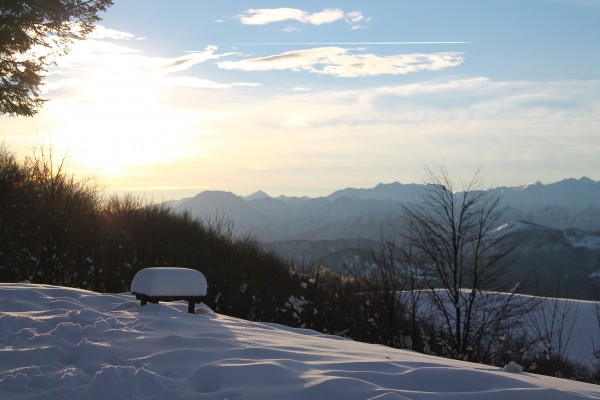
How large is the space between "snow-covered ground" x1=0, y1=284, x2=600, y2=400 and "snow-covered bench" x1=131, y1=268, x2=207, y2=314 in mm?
1147

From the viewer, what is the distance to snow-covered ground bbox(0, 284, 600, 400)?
4.07 meters

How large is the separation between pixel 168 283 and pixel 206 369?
373 cm

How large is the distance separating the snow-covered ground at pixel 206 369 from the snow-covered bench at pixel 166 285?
1147 mm

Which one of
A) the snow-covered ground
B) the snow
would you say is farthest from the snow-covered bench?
the snow-covered ground

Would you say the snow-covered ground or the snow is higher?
the snow

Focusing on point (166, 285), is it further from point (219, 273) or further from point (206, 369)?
point (219, 273)

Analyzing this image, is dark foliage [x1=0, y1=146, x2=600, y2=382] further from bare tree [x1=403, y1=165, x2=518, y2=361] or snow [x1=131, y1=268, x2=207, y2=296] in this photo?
snow [x1=131, y1=268, x2=207, y2=296]

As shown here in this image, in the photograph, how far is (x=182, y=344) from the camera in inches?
221

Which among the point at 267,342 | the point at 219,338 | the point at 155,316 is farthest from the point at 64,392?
the point at 155,316

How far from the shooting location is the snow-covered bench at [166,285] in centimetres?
812

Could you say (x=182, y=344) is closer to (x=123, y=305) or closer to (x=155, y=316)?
(x=155, y=316)

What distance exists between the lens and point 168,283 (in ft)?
26.8

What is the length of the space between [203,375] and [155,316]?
3171 millimetres

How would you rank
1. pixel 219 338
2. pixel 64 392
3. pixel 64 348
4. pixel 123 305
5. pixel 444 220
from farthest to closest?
pixel 444 220 < pixel 123 305 < pixel 219 338 < pixel 64 348 < pixel 64 392
